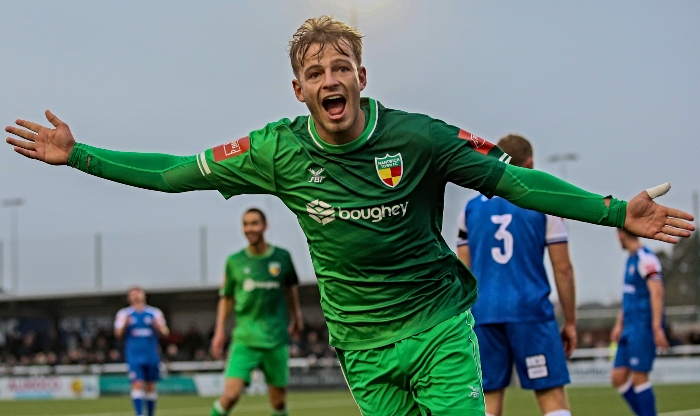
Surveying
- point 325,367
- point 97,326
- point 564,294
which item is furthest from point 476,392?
point 97,326

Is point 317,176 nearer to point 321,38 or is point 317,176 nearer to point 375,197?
point 375,197

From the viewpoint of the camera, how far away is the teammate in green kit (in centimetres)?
1091

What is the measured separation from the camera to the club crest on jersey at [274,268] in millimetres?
11109

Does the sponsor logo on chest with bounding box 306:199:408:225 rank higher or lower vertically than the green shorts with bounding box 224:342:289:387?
higher

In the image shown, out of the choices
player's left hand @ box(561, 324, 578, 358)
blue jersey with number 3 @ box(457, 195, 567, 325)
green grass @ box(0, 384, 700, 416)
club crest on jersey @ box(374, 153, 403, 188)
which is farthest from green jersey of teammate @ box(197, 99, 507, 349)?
green grass @ box(0, 384, 700, 416)

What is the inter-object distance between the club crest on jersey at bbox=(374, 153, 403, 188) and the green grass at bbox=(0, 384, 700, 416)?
10070 millimetres

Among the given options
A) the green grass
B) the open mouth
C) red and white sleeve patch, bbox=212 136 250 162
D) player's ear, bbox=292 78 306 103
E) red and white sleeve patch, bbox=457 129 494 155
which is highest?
player's ear, bbox=292 78 306 103

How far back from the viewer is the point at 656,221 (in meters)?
4.11

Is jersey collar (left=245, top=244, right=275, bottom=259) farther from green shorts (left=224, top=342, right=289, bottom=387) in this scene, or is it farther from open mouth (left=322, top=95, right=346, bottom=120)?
open mouth (left=322, top=95, right=346, bottom=120)

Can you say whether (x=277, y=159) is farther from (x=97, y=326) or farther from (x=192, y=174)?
(x=97, y=326)

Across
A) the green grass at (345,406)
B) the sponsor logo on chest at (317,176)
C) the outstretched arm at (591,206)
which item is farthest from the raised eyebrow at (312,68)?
the green grass at (345,406)

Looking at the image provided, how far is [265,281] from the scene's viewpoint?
11.1 meters

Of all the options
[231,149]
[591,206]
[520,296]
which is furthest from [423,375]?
[520,296]

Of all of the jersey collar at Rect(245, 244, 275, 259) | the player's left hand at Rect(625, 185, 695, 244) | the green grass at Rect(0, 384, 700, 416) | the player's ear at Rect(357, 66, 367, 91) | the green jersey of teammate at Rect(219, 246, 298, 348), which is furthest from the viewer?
the green grass at Rect(0, 384, 700, 416)
